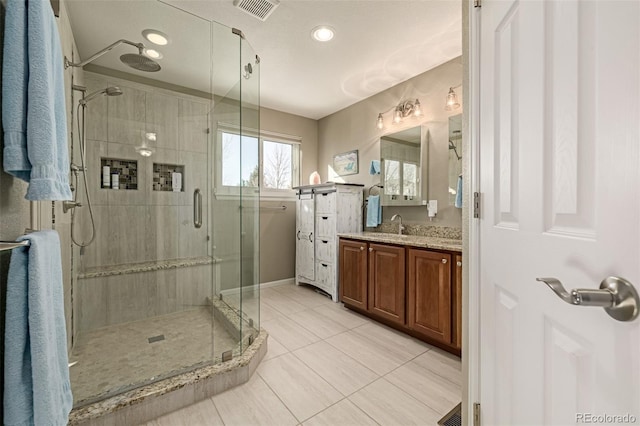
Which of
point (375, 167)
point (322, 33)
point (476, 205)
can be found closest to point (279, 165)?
point (375, 167)

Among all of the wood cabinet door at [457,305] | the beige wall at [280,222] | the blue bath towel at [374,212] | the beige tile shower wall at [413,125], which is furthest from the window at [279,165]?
the wood cabinet door at [457,305]

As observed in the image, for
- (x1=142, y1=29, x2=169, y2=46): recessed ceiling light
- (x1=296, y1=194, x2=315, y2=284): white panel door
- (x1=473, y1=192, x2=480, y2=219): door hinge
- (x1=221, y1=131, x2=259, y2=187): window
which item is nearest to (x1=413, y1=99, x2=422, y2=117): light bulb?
(x1=296, y1=194, x2=315, y2=284): white panel door

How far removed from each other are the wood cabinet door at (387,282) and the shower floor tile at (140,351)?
1.37m

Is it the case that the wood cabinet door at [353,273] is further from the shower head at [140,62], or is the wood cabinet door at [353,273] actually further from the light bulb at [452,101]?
the shower head at [140,62]

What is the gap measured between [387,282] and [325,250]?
3.59 feet

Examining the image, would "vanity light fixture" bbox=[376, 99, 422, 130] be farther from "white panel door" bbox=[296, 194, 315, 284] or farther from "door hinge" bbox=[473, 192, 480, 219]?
"door hinge" bbox=[473, 192, 480, 219]

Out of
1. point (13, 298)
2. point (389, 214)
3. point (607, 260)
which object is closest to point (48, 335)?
point (13, 298)

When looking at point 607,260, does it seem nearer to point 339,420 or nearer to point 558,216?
point 558,216

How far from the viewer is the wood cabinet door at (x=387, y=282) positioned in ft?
7.93

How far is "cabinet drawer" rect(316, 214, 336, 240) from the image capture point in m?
3.37

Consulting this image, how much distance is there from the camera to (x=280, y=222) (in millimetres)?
4129

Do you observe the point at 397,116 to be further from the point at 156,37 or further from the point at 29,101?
the point at 29,101

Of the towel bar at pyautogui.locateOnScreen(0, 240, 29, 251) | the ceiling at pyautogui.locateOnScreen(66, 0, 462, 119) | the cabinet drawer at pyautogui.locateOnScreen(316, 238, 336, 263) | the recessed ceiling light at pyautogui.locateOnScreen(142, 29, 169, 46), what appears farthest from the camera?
the cabinet drawer at pyautogui.locateOnScreen(316, 238, 336, 263)

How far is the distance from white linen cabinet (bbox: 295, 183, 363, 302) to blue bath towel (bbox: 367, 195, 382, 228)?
178 millimetres
